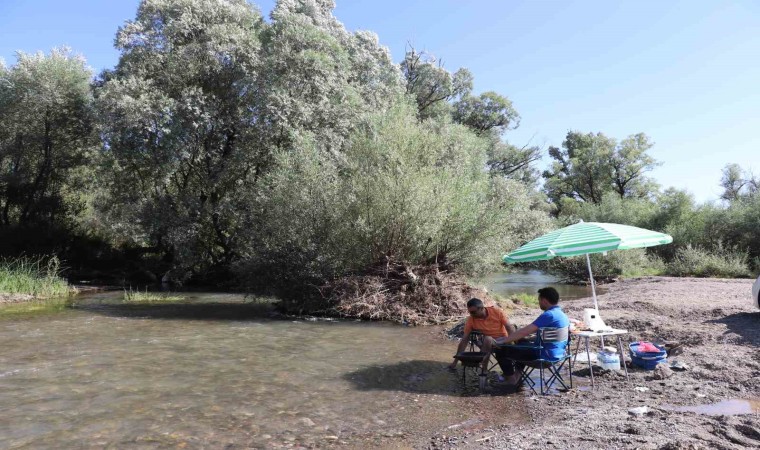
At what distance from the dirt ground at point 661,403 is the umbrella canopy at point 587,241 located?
203 cm

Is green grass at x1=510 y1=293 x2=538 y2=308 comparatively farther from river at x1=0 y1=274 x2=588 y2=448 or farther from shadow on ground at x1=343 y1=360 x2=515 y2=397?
shadow on ground at x1=343 y1=360 x2=515 y2=397

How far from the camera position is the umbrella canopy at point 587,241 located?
741cm

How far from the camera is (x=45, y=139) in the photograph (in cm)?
2783

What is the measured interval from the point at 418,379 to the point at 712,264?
24316 mm

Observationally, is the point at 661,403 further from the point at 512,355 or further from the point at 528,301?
the point at 528,301

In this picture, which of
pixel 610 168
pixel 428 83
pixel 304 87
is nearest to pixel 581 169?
pixel 610 168

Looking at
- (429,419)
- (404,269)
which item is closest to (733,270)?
(404,269)

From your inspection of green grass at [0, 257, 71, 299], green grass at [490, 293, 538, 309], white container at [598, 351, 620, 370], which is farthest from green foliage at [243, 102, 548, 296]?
green grass at [0, 257, 71, 299]

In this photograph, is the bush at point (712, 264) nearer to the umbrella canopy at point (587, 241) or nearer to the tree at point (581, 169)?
the umbrella canopy at point (587, 241)

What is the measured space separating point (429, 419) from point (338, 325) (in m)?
8.32

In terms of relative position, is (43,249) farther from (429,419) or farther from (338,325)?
(429,419)

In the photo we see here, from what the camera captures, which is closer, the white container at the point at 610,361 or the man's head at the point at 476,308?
the white container at the point at 610,361

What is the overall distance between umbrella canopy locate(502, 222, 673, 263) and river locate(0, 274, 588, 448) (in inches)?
94.0

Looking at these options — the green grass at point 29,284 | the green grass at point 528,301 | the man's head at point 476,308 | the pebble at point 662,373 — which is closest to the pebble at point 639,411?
the pebble at point 662,373
